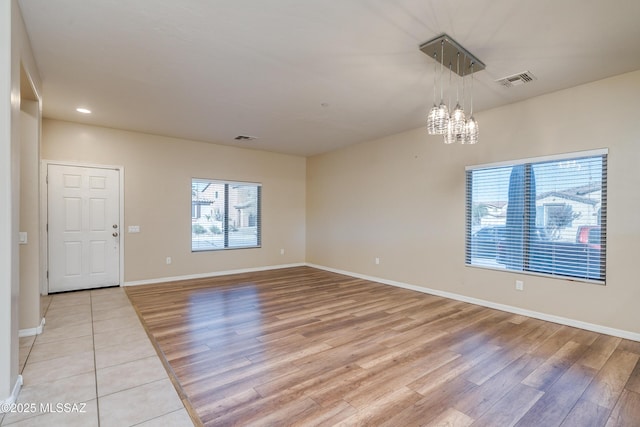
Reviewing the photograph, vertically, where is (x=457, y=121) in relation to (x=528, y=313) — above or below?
above

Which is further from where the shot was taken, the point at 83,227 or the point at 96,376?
the point at 83,227

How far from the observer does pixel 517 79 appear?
11.1 ft

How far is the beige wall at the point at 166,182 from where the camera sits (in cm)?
521

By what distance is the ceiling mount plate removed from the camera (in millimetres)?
2645

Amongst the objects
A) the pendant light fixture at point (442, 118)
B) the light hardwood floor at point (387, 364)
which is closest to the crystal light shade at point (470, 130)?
the pendant light fixture at point (442, 118)

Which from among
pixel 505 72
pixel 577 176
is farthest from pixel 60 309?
pixel 577 176

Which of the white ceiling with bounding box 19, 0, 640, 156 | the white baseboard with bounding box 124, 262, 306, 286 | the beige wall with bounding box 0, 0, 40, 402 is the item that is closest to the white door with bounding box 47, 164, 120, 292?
the white baseboard with bounding box 124, 262, 306, 286

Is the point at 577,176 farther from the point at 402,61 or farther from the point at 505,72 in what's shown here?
the point at 402,61

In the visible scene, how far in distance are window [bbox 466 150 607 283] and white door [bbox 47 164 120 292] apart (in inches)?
235

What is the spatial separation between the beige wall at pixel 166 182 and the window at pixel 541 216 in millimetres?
4392

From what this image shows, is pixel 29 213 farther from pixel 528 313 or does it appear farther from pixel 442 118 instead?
pixel 528 313

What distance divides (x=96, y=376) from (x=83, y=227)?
3646 mm

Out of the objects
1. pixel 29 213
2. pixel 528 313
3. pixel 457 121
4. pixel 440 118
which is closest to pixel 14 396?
pixel 29 213
